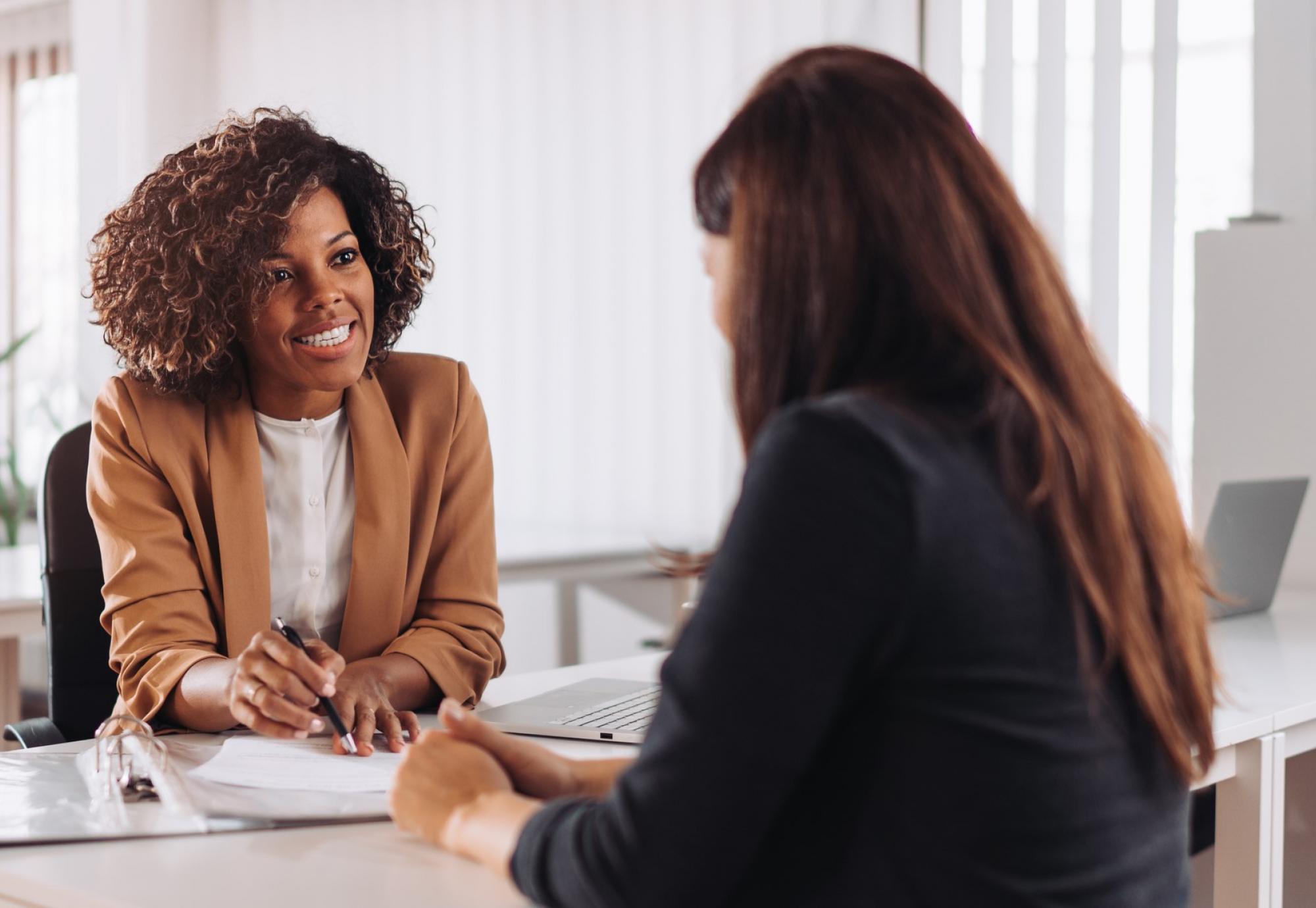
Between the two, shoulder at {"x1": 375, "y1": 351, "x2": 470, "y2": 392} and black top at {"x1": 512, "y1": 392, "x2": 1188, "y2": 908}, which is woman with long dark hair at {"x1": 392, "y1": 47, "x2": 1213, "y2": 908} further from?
shoulder at {"x1": 375, "y1": 351, "x2": 470, "y2": 392}

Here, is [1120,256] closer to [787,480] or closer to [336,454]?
[336,454]

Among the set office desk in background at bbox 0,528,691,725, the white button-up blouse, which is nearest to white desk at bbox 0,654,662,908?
the white button-up blouse

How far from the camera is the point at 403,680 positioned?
56.4 inches

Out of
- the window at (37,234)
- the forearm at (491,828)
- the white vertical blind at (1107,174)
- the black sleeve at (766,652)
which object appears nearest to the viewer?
the black sleeve at (766,652)

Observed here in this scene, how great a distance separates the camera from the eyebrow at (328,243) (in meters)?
1.55

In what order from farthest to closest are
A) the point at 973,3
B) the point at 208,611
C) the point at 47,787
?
the point at 973,3, the point at 208,611, the point at 47,787

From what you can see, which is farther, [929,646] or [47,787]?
[47,787]

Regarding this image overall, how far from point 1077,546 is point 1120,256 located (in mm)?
2336

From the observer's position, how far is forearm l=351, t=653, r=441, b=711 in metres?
1.41

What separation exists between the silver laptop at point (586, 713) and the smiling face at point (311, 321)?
1.46ft

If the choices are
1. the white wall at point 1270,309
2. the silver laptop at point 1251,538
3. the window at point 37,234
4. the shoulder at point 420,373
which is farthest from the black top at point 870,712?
the window at point 37,234

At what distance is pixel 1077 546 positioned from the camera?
0.74m

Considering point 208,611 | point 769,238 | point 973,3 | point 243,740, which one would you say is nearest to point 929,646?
point 769,238

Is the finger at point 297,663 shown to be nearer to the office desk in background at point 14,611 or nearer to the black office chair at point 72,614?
the black office chair at point 72,614
